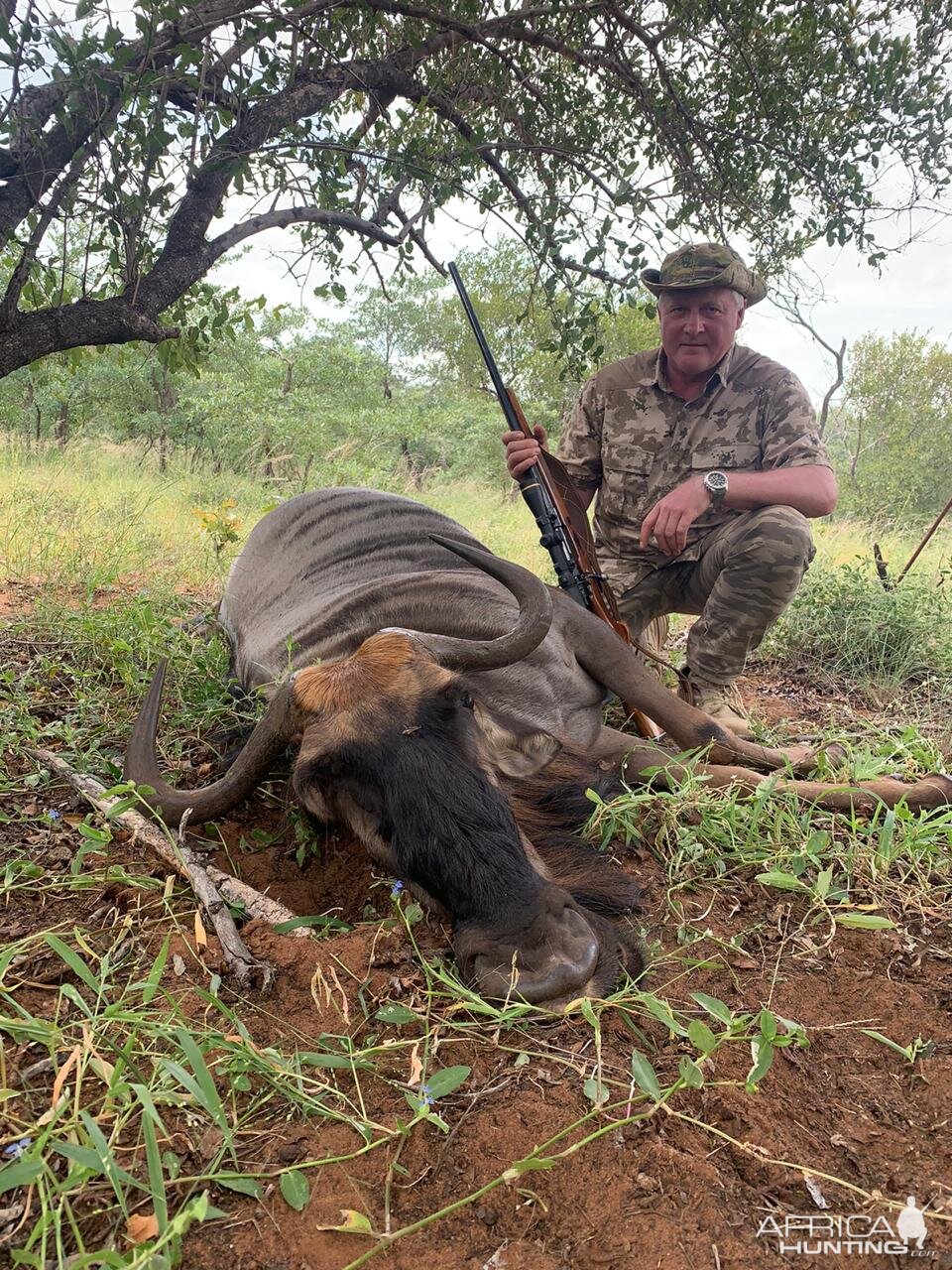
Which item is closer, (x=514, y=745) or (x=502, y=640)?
(x=502, y=640)

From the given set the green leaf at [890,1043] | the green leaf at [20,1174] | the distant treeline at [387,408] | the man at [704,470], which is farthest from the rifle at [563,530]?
the distant treeline at [387,408]

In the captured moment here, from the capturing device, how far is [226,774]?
263 centimetres

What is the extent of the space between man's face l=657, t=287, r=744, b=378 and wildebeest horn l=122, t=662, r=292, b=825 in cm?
308

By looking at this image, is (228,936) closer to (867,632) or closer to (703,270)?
(703,270)

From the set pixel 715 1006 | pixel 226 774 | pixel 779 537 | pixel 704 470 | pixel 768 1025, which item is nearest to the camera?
pixel 768 1025

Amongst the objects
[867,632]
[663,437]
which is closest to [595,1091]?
[663,437]

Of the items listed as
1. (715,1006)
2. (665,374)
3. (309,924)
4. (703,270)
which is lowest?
(309,924)

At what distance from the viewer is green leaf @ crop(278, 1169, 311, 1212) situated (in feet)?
4.28

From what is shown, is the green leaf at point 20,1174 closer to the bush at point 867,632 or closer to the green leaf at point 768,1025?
the green leaf at point 768,1025

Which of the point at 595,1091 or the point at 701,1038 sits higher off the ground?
the point at 701,1038

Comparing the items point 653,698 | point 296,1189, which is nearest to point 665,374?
point 653,698

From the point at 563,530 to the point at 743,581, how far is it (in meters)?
0.97

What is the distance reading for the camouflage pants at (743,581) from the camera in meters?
4.09

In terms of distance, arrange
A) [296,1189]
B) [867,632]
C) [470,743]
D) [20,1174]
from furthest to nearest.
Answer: [867,632], [470,743], [296,1189], [20,1174]
